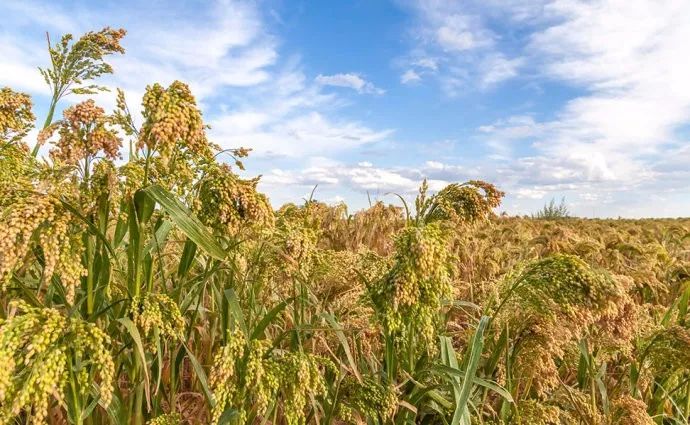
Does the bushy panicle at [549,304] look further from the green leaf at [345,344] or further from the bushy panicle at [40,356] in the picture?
the bushy panicle at [40,356]

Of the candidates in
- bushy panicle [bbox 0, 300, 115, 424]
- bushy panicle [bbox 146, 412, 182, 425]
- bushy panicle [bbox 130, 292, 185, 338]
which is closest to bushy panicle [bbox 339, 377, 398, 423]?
bushy panicle [bbox 146, 412, 182, 425]

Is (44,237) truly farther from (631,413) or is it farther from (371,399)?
(631,413)

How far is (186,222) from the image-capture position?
4.95 feet

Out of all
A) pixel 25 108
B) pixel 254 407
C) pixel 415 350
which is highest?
pixel 25 108

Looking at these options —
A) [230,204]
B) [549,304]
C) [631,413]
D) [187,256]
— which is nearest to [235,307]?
[187,256]

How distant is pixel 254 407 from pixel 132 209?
931 mm

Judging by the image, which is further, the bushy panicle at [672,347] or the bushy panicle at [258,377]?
the bushy panicle at [672,347]

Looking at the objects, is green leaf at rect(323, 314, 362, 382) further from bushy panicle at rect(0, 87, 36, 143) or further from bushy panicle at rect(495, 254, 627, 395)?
bushy panicle at rect(0, 87, 36, 143)

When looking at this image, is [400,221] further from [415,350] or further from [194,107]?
[194,107]

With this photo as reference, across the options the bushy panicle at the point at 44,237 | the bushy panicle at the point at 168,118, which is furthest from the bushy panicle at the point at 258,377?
the bushy panicle at the point at 168,118

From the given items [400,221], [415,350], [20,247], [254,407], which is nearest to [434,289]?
[415,350]

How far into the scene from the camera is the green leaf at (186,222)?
4.82 feet

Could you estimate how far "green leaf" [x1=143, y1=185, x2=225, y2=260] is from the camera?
147 centimetres

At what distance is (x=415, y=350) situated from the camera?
7.54 ft
